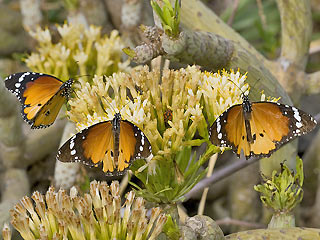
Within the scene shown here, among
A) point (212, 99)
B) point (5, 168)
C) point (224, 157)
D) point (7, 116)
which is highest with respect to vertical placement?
point (7, 116)

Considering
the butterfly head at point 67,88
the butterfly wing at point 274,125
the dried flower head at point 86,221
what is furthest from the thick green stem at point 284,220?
the butterfly head at point 67,88

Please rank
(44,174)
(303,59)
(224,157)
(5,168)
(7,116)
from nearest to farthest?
(7,116), (303,59), (5,168), (44,174), (224,157)

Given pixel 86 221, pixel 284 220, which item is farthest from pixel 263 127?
pixel 86 221

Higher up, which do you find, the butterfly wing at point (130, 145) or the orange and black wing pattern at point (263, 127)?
the butterfly wing at point (130, 145)

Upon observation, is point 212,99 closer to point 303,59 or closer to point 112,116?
point 112,116

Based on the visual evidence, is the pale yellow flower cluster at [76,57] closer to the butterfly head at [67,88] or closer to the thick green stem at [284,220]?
the butterfly head at [67,88]

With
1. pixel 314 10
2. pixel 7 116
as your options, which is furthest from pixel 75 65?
pixel 314 10

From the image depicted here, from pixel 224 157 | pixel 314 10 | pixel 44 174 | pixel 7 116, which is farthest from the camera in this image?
pixel 314 10
